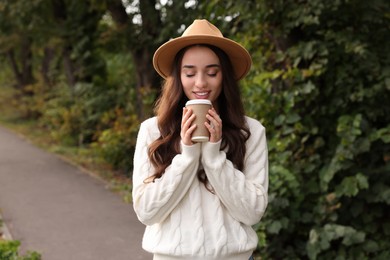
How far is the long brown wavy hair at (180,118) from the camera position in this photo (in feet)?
7.88

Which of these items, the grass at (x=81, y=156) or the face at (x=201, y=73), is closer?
the face at (x=201, y=73)

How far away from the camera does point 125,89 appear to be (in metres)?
13.2

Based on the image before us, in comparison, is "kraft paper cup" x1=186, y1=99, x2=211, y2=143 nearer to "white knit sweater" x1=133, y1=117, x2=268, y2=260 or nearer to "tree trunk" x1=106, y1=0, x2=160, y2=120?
"white knit sweater" x1=133, y1=117, x2=268, y2=260

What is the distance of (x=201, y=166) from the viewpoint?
239 centimetres

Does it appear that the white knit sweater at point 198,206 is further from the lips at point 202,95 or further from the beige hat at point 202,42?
the beige hat at point 202,42

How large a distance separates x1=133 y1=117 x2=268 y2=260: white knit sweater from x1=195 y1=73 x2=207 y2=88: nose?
274 mm

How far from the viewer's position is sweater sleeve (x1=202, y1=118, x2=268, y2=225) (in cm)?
228

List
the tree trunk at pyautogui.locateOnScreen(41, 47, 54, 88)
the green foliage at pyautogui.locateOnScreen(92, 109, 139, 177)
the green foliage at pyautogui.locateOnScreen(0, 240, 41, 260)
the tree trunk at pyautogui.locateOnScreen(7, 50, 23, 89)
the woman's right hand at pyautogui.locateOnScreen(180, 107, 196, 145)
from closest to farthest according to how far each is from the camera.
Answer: the woman's right hand at pyautogui.locateOnScreen(180, 107, 196, 145) < the green foliage at pyautogui.locateOnScreen(0, 240, 41, 260) < the green foliage at pyautogui.locateOnScreen(92, 109, 139, 177) < the tree trunk at pyautogui.locateOnScreen(41, 47, 54, 88) < the tree trunk at pyautogui.locateOnScreen(7, 50, 23, 89)

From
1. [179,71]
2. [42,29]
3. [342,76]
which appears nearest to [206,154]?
[179,71]

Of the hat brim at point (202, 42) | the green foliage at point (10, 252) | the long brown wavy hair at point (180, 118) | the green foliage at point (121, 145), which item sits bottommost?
the green foliage at point (121, 145)

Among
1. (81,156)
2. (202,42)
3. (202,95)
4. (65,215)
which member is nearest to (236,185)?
(202,95)

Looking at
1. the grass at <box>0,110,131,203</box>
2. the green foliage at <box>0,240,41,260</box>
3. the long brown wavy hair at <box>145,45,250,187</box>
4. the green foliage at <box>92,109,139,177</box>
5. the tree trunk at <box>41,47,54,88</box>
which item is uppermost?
the long brown wavy hair at <box>145,45,250,187</box>

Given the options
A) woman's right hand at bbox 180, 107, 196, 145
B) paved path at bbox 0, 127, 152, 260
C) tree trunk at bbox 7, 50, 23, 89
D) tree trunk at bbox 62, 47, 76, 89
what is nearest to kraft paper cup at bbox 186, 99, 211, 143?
woman's right hand at bbox 180, 107, 196, 145

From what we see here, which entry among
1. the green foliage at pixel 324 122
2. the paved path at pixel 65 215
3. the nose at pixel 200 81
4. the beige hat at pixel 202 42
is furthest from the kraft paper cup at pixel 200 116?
the paved path at pixel 65 215
